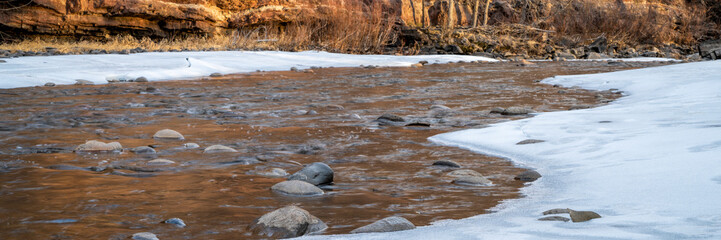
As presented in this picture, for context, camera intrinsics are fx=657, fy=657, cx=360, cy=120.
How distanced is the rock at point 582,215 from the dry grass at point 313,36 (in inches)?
481

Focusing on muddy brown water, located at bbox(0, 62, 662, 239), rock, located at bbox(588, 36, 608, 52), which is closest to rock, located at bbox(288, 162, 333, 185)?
muddy brown water, located at bbox(0, 62, 662, 239)

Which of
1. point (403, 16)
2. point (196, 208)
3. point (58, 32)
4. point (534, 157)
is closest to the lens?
point (196, 208)

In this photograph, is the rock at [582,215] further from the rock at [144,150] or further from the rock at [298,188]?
the rock at [144,150]

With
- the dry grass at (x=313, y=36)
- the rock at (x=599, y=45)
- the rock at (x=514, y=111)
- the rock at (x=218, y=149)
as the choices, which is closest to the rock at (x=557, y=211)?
the rock at (x=218, y=149)

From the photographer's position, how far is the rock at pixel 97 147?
10.1 ft

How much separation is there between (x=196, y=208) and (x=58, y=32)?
1453 centimetres

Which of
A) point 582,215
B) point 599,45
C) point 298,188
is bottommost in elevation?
point 599,45

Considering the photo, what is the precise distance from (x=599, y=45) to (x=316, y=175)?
1661 centimetres

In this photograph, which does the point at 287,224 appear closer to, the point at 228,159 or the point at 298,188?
the point at 298,188

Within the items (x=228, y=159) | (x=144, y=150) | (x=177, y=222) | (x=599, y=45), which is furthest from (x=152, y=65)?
(x=599, y=45)

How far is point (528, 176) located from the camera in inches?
97.5

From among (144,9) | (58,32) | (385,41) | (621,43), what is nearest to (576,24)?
(621,43)

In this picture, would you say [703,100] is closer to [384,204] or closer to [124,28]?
[384,204]

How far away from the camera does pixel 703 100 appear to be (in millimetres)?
3875
